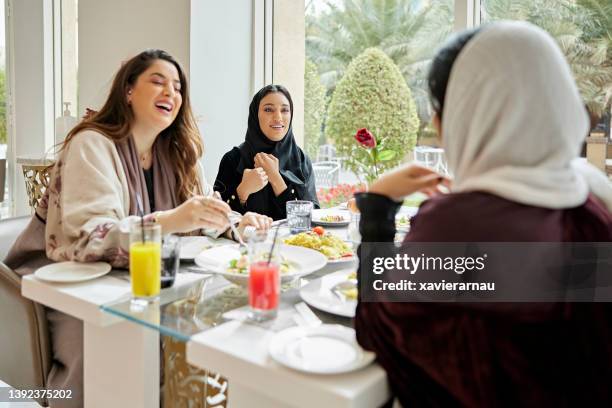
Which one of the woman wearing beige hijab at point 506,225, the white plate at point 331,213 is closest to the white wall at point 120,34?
the white plate at point 331,213

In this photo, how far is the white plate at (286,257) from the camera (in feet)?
4.06

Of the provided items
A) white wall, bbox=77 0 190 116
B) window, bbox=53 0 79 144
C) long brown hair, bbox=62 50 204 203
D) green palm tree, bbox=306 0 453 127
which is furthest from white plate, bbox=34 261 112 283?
window, bbox=53 0 79 144

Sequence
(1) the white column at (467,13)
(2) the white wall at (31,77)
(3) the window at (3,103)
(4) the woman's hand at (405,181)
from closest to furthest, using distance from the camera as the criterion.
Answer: (4) the woman's hand at (405,181)
(1) the white column at (467,13)
(2) the white wall at (31,77)
(3) the window at (3,103)

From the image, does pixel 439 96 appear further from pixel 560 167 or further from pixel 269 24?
pixel 269 24

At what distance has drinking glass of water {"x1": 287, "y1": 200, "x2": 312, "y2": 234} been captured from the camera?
1.95 meters

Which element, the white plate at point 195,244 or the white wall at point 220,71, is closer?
the white plate at point 195,244

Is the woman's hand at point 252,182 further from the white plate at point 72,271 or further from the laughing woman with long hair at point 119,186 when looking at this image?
the white plate at point 72,271

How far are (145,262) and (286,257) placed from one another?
1.45 ft

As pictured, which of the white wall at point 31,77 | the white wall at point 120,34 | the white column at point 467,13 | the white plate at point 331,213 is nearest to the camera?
the white plate at point 331,213

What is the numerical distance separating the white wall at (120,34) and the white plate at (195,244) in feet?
5.23

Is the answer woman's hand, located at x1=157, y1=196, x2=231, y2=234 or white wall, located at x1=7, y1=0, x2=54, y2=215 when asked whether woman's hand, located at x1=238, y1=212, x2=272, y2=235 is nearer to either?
woman's hand, located at x1=157, y1=196, x2=231, y2=234

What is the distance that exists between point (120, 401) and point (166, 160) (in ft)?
2.98

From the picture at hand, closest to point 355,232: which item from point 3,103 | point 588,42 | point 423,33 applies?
point 588,42

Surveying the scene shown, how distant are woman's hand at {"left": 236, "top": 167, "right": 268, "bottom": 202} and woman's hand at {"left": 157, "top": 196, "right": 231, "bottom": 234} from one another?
1086mm
